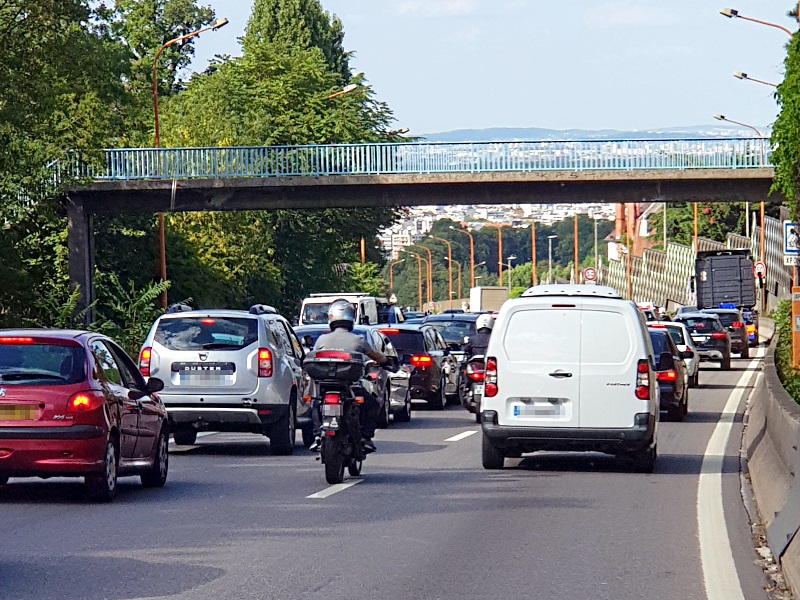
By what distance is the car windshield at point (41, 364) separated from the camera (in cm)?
1285

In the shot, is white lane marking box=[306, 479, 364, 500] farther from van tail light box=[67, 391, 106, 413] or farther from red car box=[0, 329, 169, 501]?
van tail light box=[67, 391, 106, 413]

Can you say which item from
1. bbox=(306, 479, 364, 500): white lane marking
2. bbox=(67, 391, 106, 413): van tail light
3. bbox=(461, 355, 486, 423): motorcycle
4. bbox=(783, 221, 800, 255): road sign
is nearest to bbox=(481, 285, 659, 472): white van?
bbox=(306, 479, 364, 500): white lane marking

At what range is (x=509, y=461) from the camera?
17.8m

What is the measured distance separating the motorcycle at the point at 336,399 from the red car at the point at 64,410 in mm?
1777

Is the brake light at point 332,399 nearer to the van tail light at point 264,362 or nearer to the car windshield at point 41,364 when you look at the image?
the car windshield at point 41,364

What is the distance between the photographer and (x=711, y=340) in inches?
1735

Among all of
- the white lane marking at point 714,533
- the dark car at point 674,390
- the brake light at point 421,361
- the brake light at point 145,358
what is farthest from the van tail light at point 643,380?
the brake light at point 421,361

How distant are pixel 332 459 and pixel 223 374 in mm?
4383

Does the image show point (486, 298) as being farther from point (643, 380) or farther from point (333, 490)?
point (333, 490)

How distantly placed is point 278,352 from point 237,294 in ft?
137

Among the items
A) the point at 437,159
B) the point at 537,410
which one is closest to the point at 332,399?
the point at 537,410

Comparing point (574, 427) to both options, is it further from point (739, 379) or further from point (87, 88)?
point (87, 88)

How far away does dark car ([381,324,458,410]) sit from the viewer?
92.2ft

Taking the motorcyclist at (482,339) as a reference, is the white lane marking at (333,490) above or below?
below
